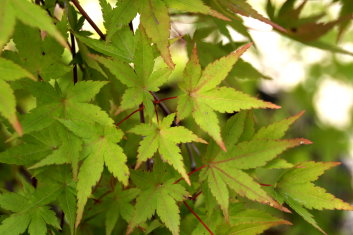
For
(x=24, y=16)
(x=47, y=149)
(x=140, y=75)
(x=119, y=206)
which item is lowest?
(x=119, y=206)

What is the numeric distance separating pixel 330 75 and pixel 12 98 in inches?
87.0

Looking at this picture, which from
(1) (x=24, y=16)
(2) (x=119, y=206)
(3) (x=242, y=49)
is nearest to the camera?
(1) (x=24, y=16)

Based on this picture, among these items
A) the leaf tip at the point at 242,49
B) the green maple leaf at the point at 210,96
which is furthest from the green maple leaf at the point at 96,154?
the leaf tip at the point at 242,49

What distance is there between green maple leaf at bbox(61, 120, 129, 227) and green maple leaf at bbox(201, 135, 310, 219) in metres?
0.15

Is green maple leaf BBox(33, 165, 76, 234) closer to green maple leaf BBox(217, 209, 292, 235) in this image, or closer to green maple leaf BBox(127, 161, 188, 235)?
green maple leaf BBox(127, 161, 188, 235)

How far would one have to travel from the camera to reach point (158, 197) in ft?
2.21

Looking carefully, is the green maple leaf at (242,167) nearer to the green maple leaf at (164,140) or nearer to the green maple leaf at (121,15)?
the green maple leaf at (164,140)

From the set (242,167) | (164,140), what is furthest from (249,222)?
(164,140)

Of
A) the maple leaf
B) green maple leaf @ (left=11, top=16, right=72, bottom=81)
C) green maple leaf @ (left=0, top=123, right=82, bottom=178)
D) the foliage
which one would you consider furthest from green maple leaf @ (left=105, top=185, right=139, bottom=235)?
the maple leaf

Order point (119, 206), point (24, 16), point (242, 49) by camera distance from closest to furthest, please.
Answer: point (24, 16)
point (242, 49)
point (119, 206)

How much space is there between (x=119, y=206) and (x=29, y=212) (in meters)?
0.15

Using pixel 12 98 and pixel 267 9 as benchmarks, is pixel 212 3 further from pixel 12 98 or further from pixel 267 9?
pixel 12 98

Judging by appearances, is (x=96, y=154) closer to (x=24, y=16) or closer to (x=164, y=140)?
(x=164, y=140)

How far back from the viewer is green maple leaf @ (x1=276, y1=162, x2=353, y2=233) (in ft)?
2.28
